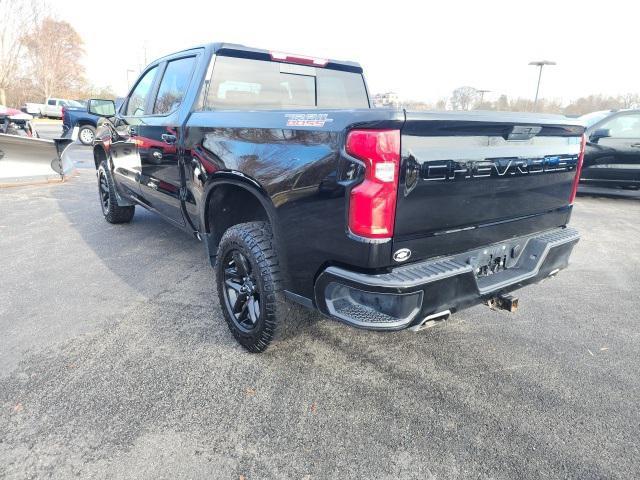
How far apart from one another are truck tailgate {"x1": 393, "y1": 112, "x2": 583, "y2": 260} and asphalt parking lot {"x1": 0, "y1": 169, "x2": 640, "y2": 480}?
Answer: 86cm

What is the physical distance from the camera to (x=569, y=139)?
2738mm

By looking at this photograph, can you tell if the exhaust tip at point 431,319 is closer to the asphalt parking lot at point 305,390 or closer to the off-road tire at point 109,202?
the asphalt parking lot at point 305,390

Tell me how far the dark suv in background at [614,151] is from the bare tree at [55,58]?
42.9 meters

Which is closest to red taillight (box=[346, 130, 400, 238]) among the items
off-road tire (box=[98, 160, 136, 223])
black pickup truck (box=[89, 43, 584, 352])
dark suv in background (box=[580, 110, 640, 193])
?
black pickup truck (box=[89, 43, 584, 352])

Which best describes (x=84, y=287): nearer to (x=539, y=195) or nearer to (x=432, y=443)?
(x=432, y=443)

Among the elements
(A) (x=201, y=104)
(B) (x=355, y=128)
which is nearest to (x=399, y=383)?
(B) (x=355, y=128)

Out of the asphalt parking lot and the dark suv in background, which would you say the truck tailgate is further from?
the dark suv in background

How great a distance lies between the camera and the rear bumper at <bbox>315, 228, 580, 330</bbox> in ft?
6.58

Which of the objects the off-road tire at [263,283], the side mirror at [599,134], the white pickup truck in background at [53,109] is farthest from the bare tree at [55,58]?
the off-road tire at [263,283]

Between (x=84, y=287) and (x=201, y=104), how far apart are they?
6.32 ft

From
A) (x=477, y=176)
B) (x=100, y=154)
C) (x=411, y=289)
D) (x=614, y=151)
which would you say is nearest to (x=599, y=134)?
(x=614, y=151)

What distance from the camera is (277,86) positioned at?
A: 12.6ft

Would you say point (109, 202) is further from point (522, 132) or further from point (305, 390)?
point (522, 132)

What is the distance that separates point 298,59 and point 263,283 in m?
2.34
